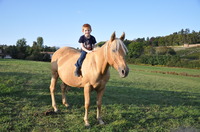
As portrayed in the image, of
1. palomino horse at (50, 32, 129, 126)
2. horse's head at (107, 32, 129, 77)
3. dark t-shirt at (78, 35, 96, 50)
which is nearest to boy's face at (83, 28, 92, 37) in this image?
dark t-shirt at (78, 35, 96, 50)

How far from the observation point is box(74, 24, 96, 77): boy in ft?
13.7

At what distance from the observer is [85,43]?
4316 mm

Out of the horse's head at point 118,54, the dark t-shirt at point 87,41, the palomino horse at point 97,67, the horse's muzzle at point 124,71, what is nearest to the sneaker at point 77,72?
the palomino horse at point 97,67

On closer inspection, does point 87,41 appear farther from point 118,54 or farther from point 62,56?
point 62,56

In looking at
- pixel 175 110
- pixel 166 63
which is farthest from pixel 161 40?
pixel 175 110

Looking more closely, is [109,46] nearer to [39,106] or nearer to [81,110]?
[81,110]

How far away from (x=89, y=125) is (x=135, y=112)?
205cm

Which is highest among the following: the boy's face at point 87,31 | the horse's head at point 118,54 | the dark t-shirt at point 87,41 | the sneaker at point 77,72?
the boy's face at point 87,31

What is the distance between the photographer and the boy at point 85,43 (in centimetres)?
416

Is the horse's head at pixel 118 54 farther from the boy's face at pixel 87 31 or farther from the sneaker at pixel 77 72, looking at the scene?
the sneaker at pixel 77 72

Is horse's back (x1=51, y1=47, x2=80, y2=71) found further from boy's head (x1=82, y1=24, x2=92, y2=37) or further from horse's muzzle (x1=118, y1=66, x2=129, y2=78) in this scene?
horse's muzzle (x1=118, y1=66, x2=129, y2=78)

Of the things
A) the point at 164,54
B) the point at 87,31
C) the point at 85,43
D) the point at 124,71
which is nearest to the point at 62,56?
the point at 85,43

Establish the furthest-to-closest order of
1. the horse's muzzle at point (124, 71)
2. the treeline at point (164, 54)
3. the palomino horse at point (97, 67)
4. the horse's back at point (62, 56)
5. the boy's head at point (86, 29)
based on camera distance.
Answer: the treeline at point (164, 54)
the horse's back at point (62, 56)
the boy's head at point (86, 29)
the palomino horse at point (97, 67)
the horse's muzzle at point (124, 71)

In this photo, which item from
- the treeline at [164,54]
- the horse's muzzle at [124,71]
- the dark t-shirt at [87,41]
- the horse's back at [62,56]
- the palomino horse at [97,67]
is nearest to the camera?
the horse's muzzle at [124,71]
